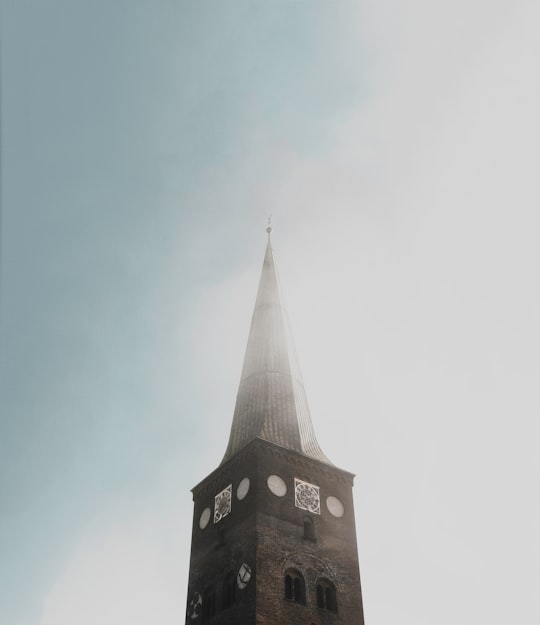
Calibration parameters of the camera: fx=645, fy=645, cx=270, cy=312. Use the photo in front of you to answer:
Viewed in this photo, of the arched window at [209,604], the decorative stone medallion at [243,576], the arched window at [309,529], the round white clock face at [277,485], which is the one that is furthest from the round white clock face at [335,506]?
the arched window at [209,604]

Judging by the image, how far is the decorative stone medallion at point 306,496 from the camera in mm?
38188

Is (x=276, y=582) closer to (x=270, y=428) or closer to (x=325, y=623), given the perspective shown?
(x=325, y=623)

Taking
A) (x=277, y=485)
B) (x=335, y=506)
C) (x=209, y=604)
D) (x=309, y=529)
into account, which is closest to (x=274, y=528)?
(x=309, y=529)

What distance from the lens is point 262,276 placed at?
55906mm

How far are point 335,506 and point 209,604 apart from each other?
9371 mm

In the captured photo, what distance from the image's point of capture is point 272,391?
4509 cm

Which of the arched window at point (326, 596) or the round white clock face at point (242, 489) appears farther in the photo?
the round white clock face at point (242, 489)

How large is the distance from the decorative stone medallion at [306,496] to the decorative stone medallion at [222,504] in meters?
4.11

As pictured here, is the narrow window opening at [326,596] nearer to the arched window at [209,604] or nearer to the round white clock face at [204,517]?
the arched window at [209,604]

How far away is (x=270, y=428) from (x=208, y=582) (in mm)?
9949

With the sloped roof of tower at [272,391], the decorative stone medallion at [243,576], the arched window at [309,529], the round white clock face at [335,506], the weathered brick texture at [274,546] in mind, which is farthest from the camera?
the sloped roof of tower at [272,391]

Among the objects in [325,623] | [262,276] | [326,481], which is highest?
[262,276]

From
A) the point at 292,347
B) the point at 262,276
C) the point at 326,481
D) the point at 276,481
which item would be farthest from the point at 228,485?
the point at 262,276

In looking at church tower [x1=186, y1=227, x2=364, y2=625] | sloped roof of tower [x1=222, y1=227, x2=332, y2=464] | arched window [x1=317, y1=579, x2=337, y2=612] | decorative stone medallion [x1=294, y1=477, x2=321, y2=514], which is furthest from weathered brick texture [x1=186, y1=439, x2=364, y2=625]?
sloped roof of tower [x1=222, y1=227, x2=332, y2=464]
